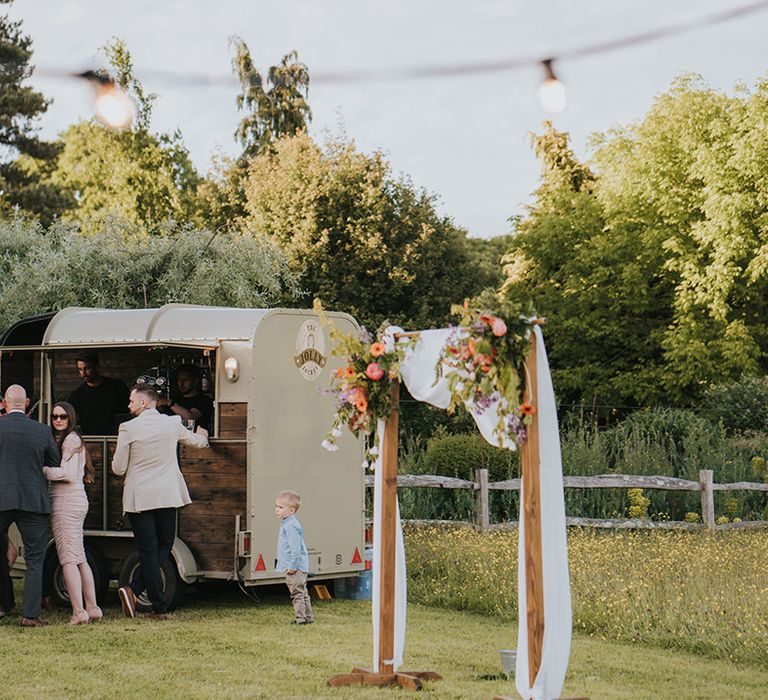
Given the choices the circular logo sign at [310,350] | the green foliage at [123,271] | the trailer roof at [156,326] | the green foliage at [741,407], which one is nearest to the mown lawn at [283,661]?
the circular logo sign at [310,350]

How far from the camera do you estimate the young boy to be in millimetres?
10844

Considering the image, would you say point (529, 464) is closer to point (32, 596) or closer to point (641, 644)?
point (641, 644)

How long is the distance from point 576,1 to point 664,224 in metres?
23.6

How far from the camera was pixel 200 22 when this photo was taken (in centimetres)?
1201

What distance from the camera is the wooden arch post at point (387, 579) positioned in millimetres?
8039

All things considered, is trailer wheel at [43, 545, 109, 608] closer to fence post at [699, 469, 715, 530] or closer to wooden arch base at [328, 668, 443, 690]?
wooden arch base at [328, 668, 443, 690]

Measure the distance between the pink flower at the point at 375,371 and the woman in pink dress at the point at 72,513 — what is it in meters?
3.75

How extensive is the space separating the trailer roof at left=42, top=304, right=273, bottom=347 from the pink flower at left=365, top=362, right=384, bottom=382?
356cm

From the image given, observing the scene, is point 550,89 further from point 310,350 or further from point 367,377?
point 310,350

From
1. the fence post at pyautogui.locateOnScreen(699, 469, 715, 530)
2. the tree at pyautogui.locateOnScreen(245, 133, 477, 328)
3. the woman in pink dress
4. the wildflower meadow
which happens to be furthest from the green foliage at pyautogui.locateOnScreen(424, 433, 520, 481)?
the tree at pyautogui.locateOnScreen(245, 133, 477, 328)

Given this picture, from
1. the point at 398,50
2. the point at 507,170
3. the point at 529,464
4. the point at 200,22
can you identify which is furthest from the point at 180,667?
the point at 507,170

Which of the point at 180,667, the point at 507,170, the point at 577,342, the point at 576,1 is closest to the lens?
the point at 180,667

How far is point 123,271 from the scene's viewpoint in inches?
885

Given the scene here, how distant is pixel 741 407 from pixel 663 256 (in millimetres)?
10579
